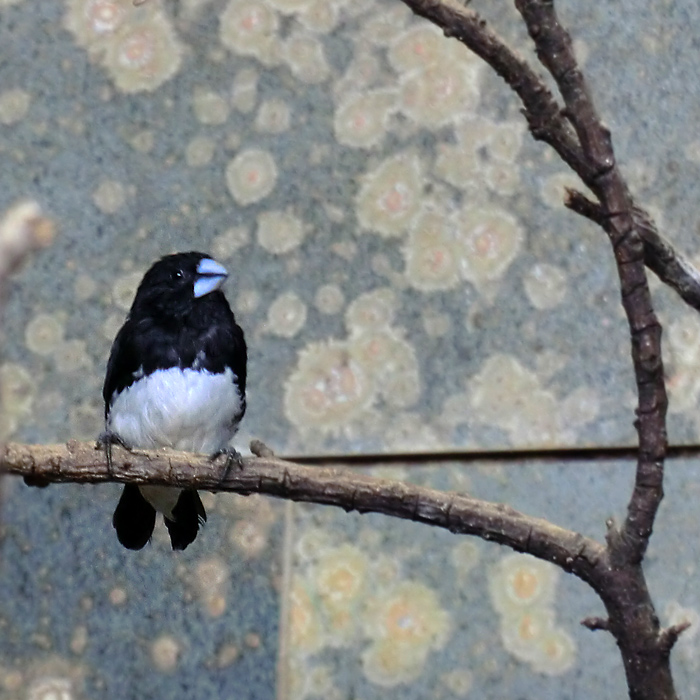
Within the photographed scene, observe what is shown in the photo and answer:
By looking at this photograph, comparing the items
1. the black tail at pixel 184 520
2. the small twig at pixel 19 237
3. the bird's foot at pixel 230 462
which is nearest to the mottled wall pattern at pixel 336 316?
the black tail at pixel 184 520

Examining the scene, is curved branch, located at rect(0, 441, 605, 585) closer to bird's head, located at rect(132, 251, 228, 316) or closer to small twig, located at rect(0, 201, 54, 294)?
bird's head, located at rect(132, 251, 228, 316)

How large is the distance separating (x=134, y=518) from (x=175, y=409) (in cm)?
18

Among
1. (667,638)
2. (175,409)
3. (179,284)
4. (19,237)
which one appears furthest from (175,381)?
(19,237)

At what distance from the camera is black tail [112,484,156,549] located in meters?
1.83

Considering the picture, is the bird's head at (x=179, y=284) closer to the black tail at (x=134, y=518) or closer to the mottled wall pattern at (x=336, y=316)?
the black tail at (x=134, y=518)

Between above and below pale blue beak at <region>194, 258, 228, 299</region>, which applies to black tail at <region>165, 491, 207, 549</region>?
below

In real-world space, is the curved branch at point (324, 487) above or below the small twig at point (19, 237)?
below

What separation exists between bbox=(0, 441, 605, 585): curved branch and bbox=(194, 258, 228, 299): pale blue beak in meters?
0.49

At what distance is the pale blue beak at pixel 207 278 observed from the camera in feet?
6.22

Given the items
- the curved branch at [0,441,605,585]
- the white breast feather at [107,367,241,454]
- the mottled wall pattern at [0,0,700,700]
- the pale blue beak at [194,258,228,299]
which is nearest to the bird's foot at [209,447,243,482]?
the curved branch at [0,441,605,585]

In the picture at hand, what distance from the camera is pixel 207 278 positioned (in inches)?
74.9

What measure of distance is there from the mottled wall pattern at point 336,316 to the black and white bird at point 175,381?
349mm

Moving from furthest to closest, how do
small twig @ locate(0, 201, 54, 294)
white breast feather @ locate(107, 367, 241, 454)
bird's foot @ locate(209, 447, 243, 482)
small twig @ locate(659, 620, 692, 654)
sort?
white breast feather @ locate(107, 367, 241, 454) < bird's foot @ locate(209, 447, 243, 482) < small twig @ locate(659, 620, 692, 654) < small twig @ locate(0, 201, 54, 294)

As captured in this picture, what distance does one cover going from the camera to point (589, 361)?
2.26m
